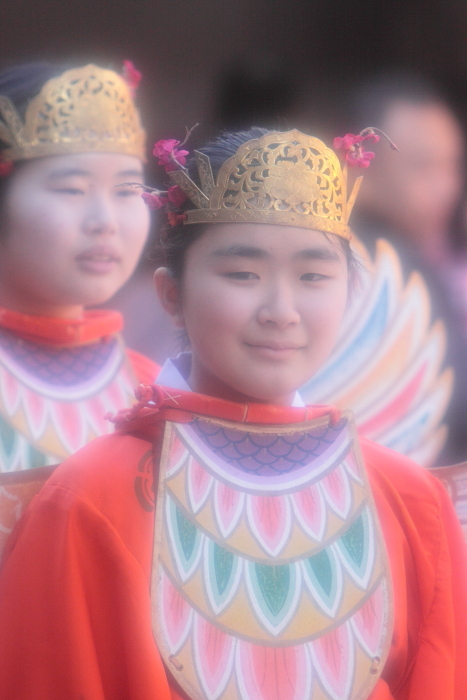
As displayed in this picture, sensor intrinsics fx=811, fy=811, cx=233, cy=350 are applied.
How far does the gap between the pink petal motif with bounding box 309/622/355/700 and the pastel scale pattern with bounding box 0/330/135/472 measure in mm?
586

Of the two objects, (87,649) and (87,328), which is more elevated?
(87,328)

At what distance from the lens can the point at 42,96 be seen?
1443 millimetres

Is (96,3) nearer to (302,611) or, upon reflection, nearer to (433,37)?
(433,37)

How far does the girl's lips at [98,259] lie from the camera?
1.43 metres

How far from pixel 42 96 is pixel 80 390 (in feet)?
1.73

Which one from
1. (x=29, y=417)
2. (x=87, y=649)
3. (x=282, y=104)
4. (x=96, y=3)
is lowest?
(x=87, y=649)

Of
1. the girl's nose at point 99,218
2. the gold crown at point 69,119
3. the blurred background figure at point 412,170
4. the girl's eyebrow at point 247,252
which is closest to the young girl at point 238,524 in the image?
the girl's eyebrow at point 247,252

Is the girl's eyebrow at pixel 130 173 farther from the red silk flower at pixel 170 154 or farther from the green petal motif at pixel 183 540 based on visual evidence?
the green petal motif at pixel 183 540

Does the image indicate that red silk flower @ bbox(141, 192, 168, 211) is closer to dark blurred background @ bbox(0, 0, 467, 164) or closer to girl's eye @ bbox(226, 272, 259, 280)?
→ girl's eye @ bbox(226, 272, 259, 280)

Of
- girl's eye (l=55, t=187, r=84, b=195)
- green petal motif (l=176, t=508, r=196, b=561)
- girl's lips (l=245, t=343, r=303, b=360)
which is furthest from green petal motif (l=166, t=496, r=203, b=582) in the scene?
girl's eye (l=55, t=187, r=84, b=195)

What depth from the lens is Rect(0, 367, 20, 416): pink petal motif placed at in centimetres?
140

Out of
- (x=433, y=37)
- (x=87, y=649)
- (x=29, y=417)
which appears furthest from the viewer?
(x=433, y=37)

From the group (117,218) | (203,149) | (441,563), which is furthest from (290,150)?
(441,563)

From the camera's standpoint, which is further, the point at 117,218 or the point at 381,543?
the point at 117,218
